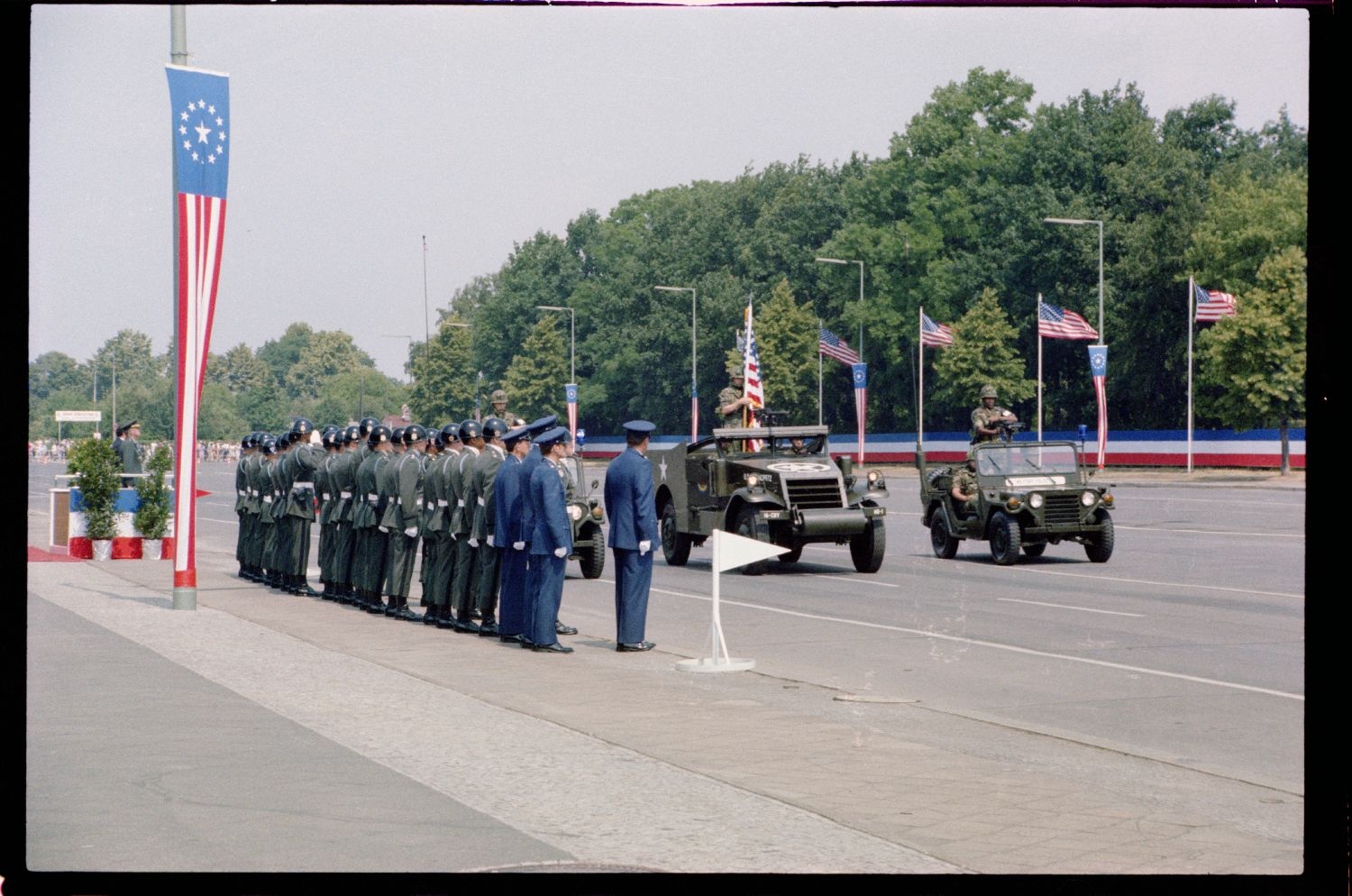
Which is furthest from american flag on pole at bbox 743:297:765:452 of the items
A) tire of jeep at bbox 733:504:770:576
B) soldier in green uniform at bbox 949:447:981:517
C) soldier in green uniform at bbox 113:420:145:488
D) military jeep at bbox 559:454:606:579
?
soldier in green uniform at bbox 113:420:145:488

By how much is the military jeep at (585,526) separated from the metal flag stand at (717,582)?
8.46 m

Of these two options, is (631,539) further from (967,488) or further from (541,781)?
(967,488)

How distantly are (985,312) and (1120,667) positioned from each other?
172ft

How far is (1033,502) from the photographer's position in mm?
22438

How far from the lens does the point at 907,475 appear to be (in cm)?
6253

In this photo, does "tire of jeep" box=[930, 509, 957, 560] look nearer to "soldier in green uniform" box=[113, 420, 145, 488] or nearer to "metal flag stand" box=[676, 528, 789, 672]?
"metal flag stand" box=[676, 528, 789, 672]

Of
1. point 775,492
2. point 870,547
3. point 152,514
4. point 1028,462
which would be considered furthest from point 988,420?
point 152,514

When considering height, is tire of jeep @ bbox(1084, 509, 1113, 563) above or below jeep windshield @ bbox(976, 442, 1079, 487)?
below

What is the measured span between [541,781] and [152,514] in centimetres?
1978

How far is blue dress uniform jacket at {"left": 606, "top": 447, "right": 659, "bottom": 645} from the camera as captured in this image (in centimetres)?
1402

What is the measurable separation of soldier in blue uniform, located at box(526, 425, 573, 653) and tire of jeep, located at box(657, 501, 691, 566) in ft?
32.5

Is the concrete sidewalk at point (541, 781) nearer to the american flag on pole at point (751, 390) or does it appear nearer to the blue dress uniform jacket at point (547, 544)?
the blue dress uniform jacket at point (547, 544)

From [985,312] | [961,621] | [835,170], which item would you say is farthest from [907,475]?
[961,621]

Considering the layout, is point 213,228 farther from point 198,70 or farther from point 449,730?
point 449,730
